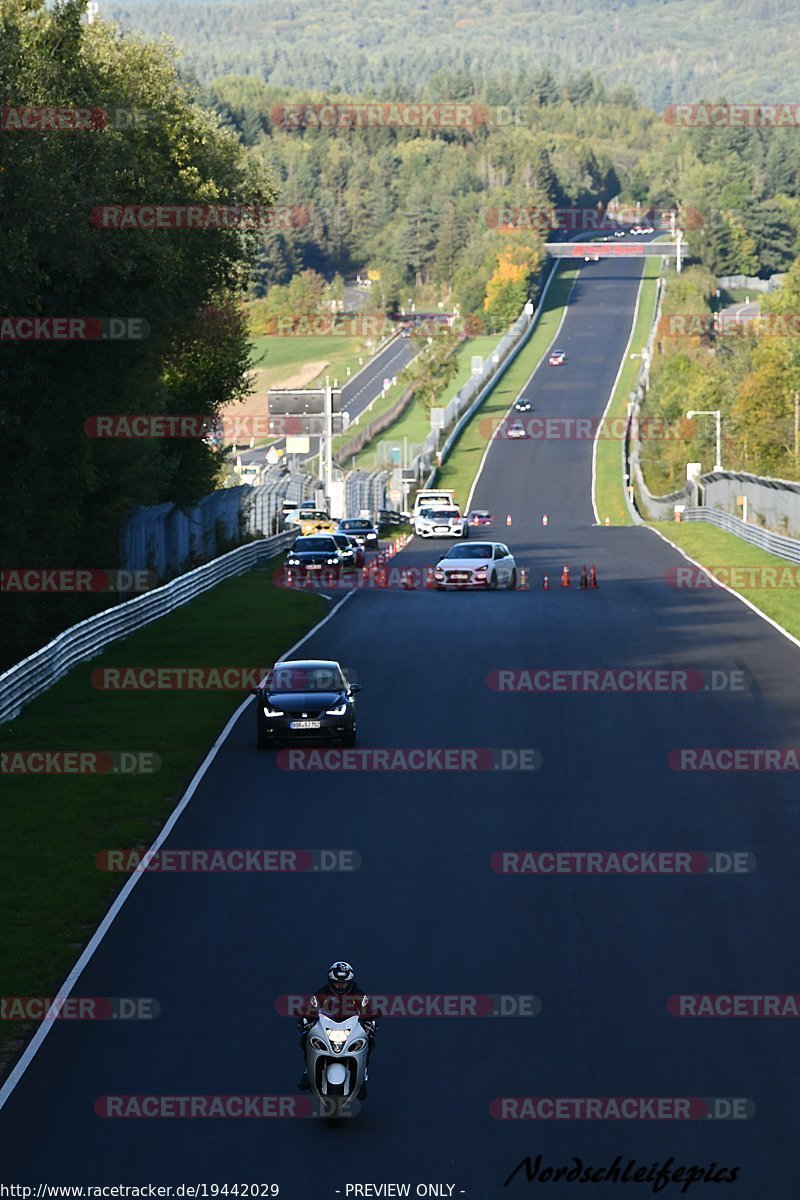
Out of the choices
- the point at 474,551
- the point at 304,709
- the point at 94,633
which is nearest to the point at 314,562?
the point at 474,551

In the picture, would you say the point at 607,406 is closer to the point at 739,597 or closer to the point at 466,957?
the point at 739,597

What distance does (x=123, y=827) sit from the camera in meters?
22.4

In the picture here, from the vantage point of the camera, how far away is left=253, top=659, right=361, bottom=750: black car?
27.2 meters

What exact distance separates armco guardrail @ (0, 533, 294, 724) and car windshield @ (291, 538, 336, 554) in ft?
6.59

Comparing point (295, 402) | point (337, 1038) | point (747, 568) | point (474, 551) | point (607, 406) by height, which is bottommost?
point (747, 568)

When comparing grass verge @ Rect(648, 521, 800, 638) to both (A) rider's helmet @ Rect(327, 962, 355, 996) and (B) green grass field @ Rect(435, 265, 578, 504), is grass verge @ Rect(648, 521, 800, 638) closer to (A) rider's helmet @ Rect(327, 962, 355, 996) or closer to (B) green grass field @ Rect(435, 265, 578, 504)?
(A) rider's helmet @ Rect(327, 962, 355, 996)

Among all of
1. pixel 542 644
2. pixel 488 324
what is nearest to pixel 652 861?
pixel 542 644

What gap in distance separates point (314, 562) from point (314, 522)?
68.0 ft

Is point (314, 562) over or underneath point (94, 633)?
underneath

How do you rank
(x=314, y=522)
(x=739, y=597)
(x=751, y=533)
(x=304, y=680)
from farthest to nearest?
1. (x=314, y=522)
2. (x=751, y=533)
3. (x=739, y=597)
4. (x=304, y=680)

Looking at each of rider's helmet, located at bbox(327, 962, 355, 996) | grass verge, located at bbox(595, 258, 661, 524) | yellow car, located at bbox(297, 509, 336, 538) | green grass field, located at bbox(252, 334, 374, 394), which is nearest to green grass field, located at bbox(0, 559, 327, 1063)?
rider's helmet, located at bbox(327, 962, 355, 996)

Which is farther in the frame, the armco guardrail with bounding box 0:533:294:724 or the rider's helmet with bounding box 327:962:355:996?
the armco guardrail with bounding box 0:533:294:724

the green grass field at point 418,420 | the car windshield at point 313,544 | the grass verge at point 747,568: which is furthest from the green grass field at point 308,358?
the car windshield at point 313,544

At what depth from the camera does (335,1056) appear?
38.7ft
